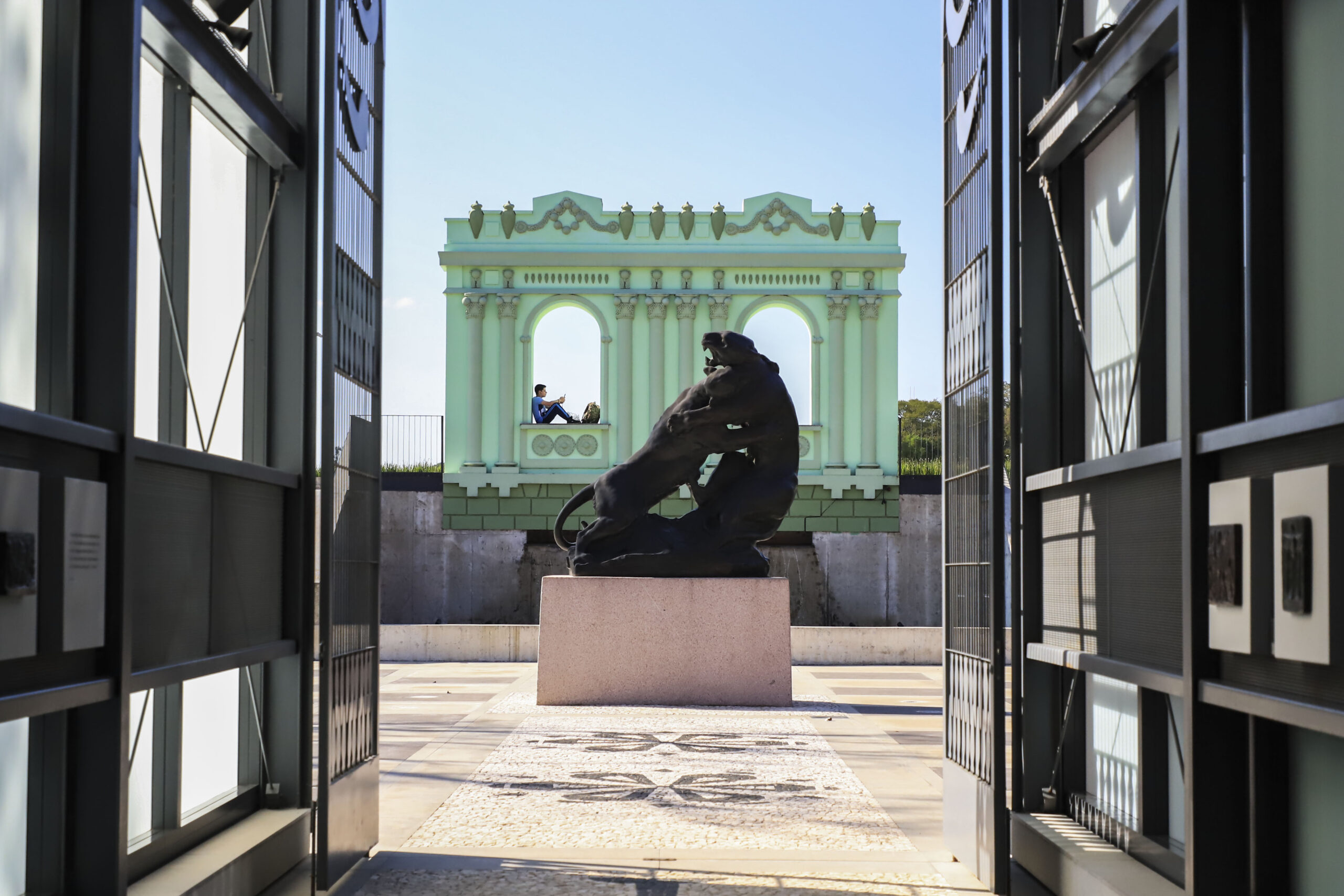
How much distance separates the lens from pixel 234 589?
16.3 ft

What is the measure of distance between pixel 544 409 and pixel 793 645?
10.6 m

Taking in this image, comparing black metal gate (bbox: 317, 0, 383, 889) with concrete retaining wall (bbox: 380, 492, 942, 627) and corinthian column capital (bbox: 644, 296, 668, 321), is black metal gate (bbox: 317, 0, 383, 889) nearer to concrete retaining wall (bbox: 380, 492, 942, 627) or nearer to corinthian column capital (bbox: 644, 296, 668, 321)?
concrete retaining wall (bbox: 380, 492, 942, 627)

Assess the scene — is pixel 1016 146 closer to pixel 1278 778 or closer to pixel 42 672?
pixel 1278 778

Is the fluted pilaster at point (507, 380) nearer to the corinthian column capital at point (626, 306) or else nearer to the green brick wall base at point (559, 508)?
the green brick wall base at point (559, 508)

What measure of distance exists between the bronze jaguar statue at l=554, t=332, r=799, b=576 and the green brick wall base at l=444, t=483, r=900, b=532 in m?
13.7

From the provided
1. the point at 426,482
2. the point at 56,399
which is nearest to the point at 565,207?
the point at 426,482

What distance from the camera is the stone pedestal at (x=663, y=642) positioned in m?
12.2

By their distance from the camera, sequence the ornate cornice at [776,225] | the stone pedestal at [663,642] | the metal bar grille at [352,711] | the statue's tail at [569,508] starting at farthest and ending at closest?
the ornate cornice at [776,225], the statue's tail at [569,508], the stone pedestal at [663,642], the metal bar grille at [352,711]

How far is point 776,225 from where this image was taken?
90.4ft

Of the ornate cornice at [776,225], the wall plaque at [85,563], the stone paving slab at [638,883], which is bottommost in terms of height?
the stone paving slab at [638,883]

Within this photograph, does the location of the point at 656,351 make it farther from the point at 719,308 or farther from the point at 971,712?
the point at 971,712

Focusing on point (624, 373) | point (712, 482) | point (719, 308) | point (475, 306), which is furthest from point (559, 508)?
point (712, 482)

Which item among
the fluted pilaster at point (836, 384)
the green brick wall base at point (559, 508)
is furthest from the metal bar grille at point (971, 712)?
the fluted pilaster at point (836, 384)

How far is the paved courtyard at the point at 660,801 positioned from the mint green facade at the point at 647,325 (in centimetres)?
1438
